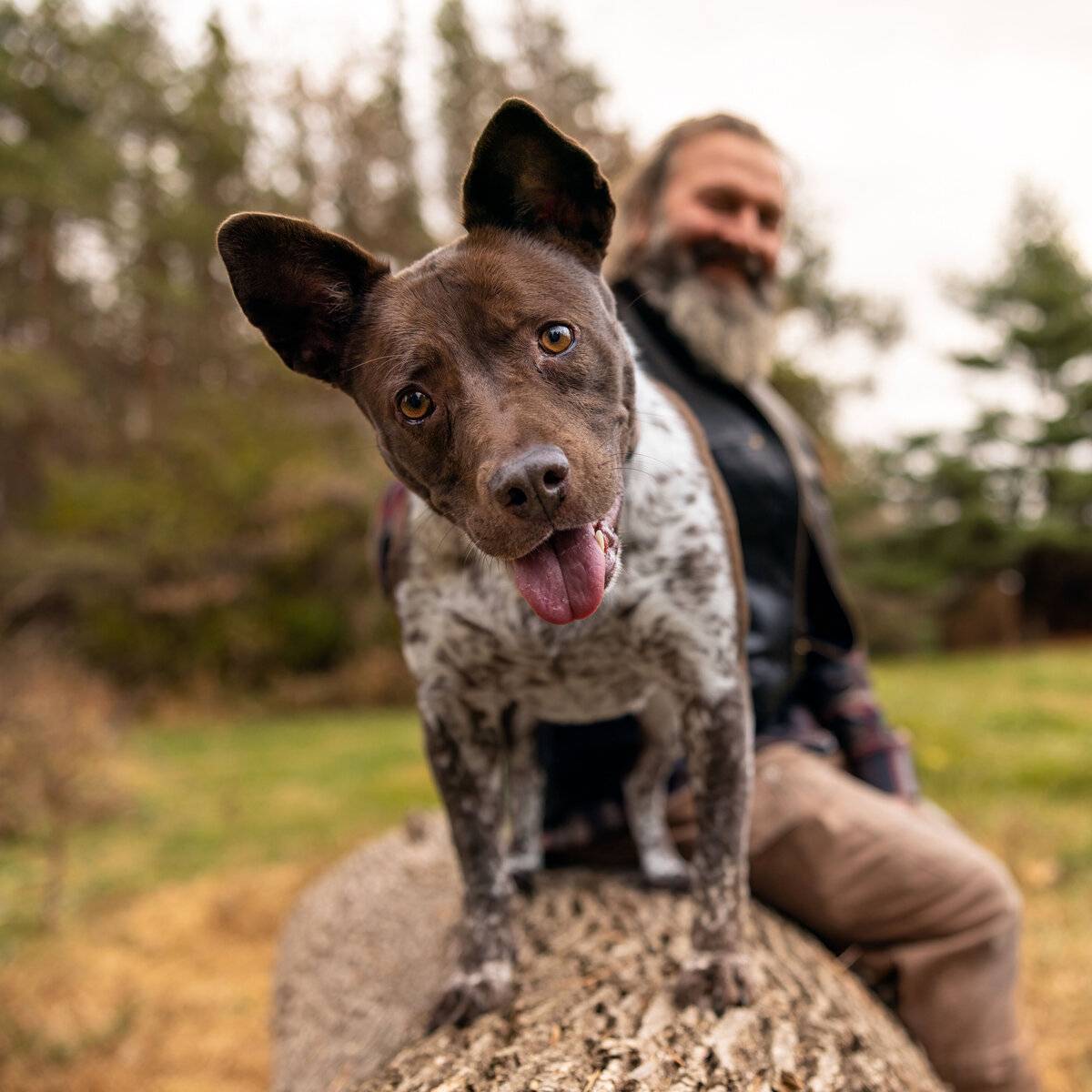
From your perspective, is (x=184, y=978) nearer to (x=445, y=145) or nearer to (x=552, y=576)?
(x=552, y=576)

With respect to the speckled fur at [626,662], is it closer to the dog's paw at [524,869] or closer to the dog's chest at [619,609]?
the dog's chest at [619,609]

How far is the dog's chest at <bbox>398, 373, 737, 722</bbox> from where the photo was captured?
1.88 m

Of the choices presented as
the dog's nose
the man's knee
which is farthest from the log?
the dog's nose

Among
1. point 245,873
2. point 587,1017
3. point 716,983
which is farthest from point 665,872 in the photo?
point 245,873

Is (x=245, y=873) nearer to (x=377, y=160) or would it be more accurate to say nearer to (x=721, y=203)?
(x=721, y=203)

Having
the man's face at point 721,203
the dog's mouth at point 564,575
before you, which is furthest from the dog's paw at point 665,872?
the man's face at point 721,203

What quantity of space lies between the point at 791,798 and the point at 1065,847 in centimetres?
362

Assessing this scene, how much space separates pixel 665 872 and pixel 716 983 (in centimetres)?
57

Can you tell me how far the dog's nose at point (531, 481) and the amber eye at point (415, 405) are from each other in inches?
10.1

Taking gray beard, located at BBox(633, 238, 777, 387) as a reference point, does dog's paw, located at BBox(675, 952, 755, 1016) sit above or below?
below

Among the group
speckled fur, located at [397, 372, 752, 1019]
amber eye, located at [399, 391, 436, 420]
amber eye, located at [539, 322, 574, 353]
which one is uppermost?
amber eye, located at [539, 322, 574, 353]

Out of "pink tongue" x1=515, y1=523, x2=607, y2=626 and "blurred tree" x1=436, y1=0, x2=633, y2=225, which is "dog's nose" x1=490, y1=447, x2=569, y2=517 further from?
"blurred tree" x1=436, y1=0, x2=633, y2=225

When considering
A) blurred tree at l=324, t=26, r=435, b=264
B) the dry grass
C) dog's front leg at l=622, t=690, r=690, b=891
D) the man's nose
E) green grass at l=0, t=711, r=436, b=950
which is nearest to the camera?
dog's front leg at l=622, t=690, r=690, b=891

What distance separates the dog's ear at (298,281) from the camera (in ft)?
5.39
